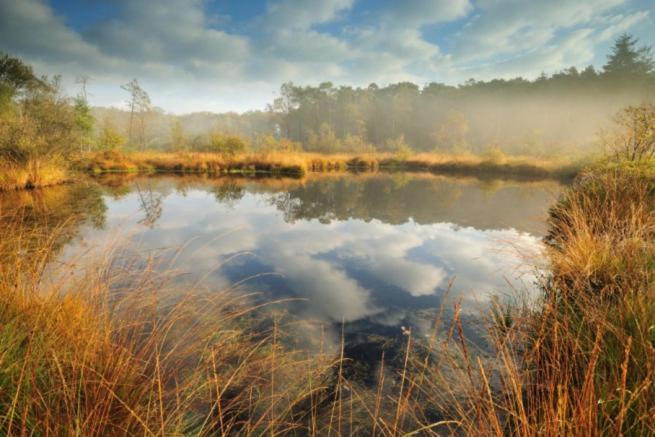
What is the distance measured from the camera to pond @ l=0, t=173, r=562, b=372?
11.6 ft

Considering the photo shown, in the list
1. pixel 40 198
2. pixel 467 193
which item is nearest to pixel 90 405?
pixel 40 198

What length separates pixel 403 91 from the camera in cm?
6097

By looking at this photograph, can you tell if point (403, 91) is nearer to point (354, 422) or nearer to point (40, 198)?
point (40, 198)

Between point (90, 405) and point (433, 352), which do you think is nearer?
point (90, 405)

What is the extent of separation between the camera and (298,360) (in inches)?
99.0

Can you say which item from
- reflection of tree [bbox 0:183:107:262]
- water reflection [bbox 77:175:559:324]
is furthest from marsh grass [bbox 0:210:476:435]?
reflection of tree [bbox 0:183:107:262]

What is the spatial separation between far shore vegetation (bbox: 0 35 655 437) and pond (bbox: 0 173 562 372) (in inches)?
14.7

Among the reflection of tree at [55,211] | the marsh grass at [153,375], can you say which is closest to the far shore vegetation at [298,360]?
the marsh grass at [153,375]

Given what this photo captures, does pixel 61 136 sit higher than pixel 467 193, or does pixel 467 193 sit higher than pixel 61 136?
pixel 61 136

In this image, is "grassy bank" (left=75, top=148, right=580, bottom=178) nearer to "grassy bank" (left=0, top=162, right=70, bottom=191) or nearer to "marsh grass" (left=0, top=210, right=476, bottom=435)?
"grassy bank" (left=0, top=162, right=70, bottom=191)

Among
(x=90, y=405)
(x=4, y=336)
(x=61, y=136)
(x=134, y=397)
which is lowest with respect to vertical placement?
(x=134, y=397)

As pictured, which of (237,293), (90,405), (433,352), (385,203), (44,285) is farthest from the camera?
(385,203)

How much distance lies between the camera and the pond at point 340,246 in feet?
11.6

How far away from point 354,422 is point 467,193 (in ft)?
42.7
